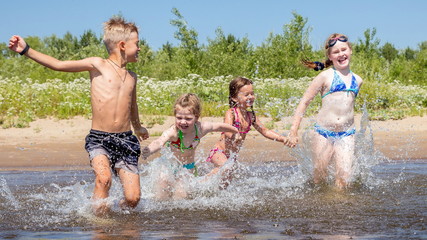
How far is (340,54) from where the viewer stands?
6.41 m

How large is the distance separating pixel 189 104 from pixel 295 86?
10.4 meters

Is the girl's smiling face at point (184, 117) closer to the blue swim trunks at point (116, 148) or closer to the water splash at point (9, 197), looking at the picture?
the blue swim trunks at point (116, 148)

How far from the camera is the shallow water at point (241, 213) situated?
4.38 m

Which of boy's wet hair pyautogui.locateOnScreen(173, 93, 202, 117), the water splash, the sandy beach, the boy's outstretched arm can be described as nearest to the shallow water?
the water splash

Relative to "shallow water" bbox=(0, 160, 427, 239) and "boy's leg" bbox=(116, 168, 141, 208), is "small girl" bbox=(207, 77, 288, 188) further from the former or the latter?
"boy's leg" bbox=(116, 168, 141, 208)

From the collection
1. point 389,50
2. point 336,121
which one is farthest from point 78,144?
point 389,50

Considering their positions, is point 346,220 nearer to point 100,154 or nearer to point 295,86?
point 100,154

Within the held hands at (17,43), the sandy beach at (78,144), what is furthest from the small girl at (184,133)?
the sandy beach at (78,144)

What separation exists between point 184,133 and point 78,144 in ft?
17.8

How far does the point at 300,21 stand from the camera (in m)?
23.4

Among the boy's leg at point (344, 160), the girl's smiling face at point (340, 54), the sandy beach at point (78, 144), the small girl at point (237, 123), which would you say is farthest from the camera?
the sandy beach at point (78, 144)

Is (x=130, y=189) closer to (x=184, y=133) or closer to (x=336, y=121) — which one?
(x=184, y=133)

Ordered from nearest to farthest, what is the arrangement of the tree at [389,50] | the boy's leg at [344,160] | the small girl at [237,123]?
the boy's leg at [344,160], the small girl at [237,123], the tree at [389,50]

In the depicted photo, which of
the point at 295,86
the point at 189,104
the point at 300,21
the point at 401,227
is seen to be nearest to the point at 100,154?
the point at 189,104
